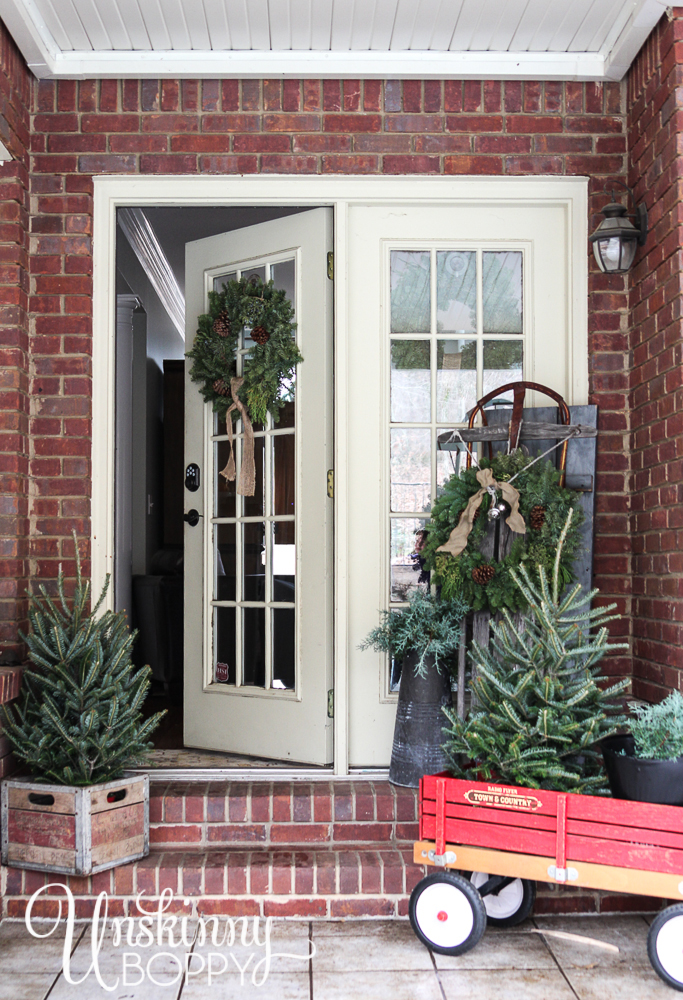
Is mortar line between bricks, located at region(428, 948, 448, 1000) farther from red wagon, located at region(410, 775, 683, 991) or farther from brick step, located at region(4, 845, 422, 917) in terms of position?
brick step, located at region(4, 845, 422, 917)

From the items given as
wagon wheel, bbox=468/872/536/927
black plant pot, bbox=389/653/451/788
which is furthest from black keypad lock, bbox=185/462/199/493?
wagon wheel, bbox=468/872/536/927

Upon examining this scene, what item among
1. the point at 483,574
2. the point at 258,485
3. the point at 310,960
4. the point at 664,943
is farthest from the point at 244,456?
the point at 664,943

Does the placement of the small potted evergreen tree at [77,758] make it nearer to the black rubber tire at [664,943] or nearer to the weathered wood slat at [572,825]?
the weathered wood slat at [572,825]

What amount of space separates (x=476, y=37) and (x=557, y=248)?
32.0 inches

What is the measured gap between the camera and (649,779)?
7.30 ft

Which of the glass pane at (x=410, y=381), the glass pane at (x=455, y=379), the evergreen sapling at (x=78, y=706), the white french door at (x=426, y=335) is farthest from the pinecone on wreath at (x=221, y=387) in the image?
the evergreen sapling at (x=78, y=706)

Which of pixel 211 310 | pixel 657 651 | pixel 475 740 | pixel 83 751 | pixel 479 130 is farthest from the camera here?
pixel 211 310

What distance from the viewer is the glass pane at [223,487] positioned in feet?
11.8

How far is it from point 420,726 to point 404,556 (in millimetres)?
656

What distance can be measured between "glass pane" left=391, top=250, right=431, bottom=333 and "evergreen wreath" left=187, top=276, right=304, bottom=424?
1.36ft

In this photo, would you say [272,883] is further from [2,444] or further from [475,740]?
[2,444]

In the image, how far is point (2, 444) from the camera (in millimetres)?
3037

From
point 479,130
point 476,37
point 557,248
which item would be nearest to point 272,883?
point 557,248

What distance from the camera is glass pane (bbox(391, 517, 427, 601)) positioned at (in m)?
3.26
